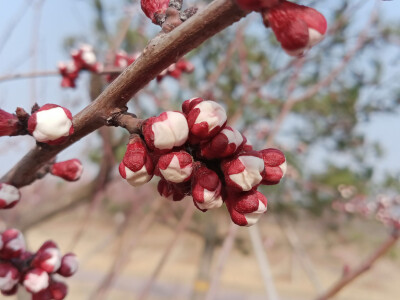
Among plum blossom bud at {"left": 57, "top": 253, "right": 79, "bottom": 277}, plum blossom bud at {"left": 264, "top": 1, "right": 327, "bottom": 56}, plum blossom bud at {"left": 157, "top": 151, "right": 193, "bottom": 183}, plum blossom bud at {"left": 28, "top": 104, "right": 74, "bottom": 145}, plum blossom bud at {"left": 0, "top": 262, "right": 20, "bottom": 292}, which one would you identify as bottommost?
plum blossom bud at {"left": 57, "top": 253, "right": 79, "bottom": 277}

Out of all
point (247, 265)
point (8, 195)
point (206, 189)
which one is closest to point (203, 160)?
point (206, 189)

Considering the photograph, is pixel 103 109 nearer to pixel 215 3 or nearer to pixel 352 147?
pixel 215 3

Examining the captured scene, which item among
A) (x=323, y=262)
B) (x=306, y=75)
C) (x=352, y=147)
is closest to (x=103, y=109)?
(x=306, y=75)

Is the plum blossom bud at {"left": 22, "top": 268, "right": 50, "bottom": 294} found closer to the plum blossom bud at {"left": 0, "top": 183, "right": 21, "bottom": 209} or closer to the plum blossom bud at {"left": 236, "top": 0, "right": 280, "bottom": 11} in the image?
the plum blossom bud at {"left": 0, "top": 183, "right": 21, "bottom": 209}

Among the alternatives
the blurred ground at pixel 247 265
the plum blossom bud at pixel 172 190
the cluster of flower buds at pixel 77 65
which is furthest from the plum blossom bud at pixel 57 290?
the blurred ground at pixel 247 265

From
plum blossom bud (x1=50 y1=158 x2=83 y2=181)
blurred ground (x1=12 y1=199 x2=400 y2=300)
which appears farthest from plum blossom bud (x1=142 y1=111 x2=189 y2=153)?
blurred ground (x1=12 y1=199 x2=400 y2=300)

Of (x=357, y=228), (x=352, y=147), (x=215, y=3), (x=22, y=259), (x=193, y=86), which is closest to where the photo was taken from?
(x=215, y=3)
